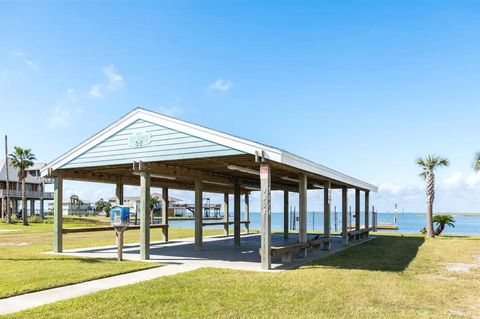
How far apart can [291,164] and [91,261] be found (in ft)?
19.0

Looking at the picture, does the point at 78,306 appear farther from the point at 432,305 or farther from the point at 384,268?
the point at 384,268

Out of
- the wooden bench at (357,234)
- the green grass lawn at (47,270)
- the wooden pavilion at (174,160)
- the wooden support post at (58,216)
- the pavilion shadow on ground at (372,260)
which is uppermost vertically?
the wooden pavilion at (174,160)

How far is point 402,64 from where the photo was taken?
15953 mm

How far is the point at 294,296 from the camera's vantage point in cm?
670

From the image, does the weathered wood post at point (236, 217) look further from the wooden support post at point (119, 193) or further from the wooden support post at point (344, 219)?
the wooden support post at point (119, 193)

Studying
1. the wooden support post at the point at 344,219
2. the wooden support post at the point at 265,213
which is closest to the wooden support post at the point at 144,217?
the wooden support post at the point at 265,213

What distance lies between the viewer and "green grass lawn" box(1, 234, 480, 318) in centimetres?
569

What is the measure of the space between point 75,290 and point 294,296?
3736mm

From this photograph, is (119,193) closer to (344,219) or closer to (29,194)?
(344,219)

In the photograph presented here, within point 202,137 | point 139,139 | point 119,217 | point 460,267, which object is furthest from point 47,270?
point 460,267

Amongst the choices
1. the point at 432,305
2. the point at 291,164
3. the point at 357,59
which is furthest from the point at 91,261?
the point at 357,59

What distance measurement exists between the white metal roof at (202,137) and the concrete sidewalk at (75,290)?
3160 millimetres

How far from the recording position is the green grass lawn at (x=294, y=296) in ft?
18.7

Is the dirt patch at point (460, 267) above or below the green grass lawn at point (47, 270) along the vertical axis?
below
